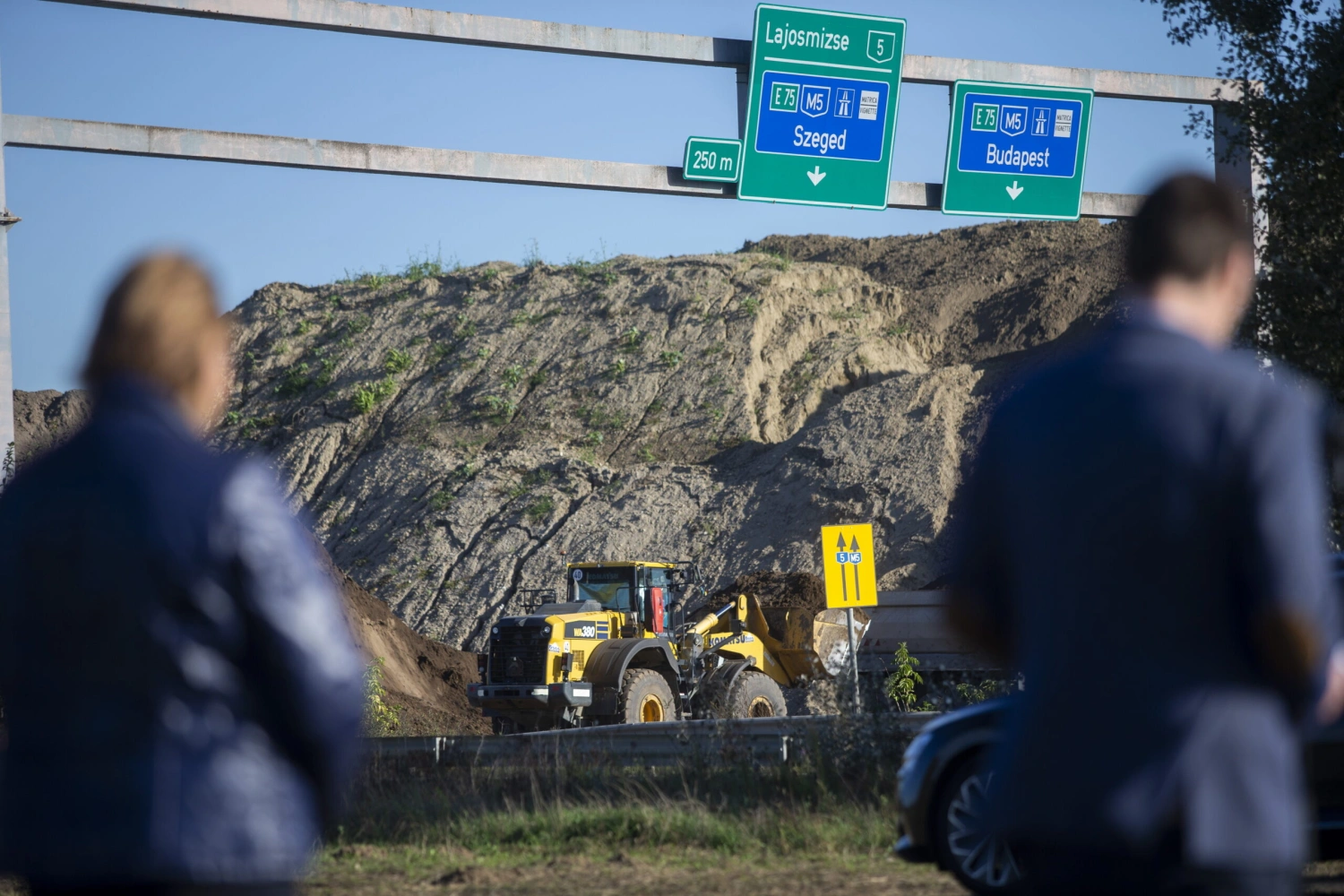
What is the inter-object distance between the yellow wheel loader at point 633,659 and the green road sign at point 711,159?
6.29 m


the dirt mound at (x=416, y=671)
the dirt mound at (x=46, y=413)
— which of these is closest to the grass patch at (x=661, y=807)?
the dirt mound at (x=416, y=671)

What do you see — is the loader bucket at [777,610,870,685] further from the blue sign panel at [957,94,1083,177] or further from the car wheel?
the car wheel

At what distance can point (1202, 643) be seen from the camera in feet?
6.67

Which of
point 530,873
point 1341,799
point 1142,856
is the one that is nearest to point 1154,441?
A: point 1142,856

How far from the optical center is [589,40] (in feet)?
47.9

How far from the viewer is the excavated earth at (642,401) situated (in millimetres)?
33688

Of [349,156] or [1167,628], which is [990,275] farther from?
[1167,628]

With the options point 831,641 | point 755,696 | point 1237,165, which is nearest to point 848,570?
point 755,696

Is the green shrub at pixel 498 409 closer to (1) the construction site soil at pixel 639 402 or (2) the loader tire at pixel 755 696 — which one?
(1) the construction site soil at pixel 639 402

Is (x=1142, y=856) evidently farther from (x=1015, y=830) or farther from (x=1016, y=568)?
(x=1016, y=568)

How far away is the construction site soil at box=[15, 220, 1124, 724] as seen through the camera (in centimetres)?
3359

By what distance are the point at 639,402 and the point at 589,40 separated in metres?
24.8

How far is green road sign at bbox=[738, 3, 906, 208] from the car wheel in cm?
1036

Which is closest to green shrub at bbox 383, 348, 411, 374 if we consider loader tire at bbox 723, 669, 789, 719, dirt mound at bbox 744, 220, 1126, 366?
dirt mound at bbox 744, 220, 1126, 366
